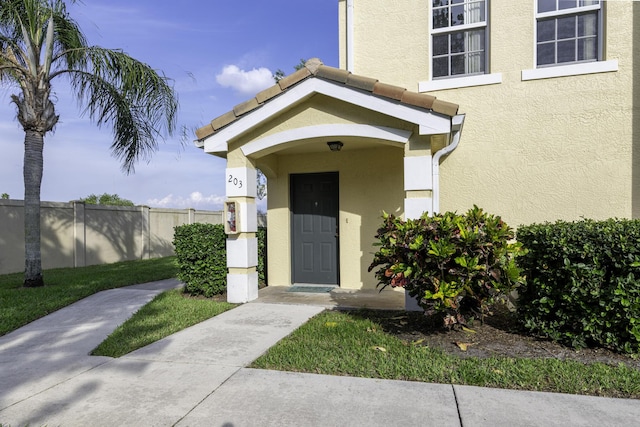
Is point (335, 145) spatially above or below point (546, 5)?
below

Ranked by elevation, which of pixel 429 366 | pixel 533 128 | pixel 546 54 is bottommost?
pixel 429 366

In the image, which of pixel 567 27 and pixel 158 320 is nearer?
pixel 158 320

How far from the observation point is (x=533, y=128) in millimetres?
6656

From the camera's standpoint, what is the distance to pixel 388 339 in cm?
479

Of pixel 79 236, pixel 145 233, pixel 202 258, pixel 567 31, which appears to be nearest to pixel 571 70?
pixel 567 31

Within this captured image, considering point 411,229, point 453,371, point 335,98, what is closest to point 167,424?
point 453,371

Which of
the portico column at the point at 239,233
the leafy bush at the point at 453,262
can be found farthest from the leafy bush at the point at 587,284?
the portico column at the point at 239,233

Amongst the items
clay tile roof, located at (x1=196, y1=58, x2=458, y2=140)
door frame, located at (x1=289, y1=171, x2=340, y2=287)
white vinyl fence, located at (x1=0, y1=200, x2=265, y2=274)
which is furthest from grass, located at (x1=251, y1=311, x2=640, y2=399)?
white vinyl fence, located at (x1=0, y1=200, x2=265, y2=274)

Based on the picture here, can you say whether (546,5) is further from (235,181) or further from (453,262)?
(235,181)

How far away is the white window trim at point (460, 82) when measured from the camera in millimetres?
6828

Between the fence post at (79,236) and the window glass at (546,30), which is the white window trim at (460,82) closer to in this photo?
the window glass at (546,30)

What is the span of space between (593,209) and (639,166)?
0.89 metres

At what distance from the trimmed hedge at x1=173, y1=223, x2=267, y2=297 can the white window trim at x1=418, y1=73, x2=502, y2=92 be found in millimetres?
4616

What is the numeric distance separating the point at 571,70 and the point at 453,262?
427 centimetres
